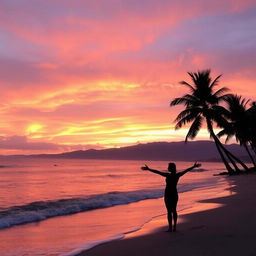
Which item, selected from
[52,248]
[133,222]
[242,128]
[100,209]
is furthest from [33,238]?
[242,128]

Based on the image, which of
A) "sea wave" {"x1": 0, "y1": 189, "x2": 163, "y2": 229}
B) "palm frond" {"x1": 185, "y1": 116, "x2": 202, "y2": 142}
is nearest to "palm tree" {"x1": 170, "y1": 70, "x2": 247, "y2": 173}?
"palm frond" {"x1": 185, "y1": 116, "x2": 202, "y2": 142}

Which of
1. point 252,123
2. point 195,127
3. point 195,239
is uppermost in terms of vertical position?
point 252,123

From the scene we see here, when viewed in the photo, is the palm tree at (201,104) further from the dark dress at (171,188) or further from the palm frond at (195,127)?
the dark dress at (171,188)

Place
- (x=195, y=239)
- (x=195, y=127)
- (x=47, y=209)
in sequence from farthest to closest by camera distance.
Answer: (x=195, y=127)
(x=47, y=209)
(x=195, y=239)

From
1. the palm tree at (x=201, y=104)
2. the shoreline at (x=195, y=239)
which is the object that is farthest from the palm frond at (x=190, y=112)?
the shoreline at (x=195, y=239)

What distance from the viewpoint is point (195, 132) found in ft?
120

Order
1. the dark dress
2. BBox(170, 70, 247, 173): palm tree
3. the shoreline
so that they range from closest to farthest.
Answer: the shoreline → the dark dress → BBox(170, 70, 247, 173): palm tree

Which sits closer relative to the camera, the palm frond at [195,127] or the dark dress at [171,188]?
the dark dress at [171,188]

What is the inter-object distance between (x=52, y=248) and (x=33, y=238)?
1724 mm

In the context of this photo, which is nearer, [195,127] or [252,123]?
[195,127]

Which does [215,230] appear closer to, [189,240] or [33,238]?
[189,240]

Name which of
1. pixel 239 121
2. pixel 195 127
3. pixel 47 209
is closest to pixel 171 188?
pixel 47 209

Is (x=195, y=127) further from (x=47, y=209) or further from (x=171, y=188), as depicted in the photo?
(x=171, y=188)

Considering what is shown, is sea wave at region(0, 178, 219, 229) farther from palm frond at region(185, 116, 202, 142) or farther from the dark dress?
palm frond at region(185, 116, 202, 142)
